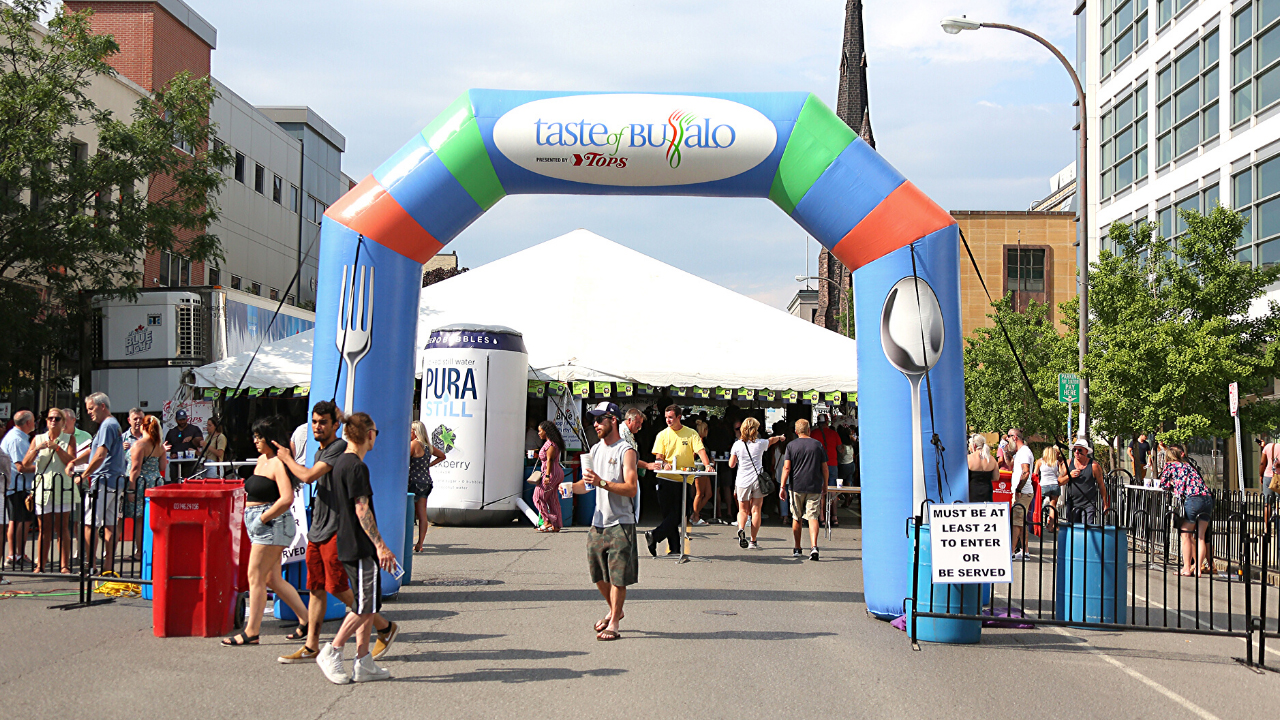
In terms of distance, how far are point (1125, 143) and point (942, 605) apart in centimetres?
2824

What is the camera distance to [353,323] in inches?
357

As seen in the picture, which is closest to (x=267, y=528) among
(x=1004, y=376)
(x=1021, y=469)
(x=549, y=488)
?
(x=549, y=488)

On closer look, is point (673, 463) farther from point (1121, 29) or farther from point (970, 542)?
point (1121, 29)

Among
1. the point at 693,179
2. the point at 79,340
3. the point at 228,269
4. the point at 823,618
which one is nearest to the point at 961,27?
the point at 693,179

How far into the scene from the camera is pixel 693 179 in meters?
9.26

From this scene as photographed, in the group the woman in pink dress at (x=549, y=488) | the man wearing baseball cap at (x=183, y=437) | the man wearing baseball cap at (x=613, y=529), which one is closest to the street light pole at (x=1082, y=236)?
the woman in pink dress at (x=549, y=488)

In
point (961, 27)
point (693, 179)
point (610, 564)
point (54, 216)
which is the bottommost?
point (610, 564)

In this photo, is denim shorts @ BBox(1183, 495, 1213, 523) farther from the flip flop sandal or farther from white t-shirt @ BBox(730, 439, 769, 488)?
the flip flop sandal

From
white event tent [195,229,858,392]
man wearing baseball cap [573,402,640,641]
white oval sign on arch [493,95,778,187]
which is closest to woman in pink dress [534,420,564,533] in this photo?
white event tent [195,229,858,392]

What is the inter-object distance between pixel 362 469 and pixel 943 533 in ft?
13.8

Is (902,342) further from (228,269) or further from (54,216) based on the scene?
(228,269)

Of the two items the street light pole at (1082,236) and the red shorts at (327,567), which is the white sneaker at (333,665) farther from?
the street light pole at (1082,236)

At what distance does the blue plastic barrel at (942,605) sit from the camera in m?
8.11

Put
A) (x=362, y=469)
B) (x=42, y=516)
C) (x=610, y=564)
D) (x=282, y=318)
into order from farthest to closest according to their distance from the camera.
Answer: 1. (x=282, y=318)
2. (x=42, y=516)
3. (x=610, y=564)
4. (x=362, y=469)
